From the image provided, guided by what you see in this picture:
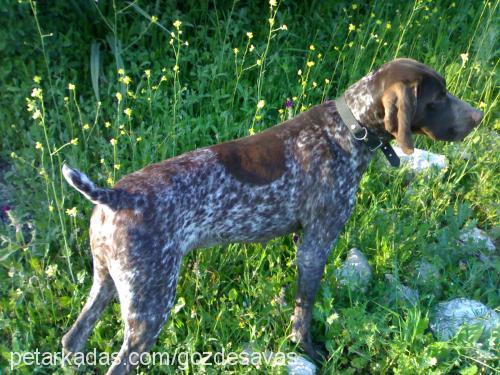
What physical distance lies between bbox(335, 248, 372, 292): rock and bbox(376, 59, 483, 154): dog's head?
1006mm

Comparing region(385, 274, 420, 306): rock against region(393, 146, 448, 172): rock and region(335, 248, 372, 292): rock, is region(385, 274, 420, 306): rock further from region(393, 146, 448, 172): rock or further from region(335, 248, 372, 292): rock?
region(393, 146, 448, 172): rock

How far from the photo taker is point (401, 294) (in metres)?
3.91

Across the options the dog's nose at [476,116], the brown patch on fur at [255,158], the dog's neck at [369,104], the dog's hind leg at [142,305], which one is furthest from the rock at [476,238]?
the dog's hind leg at [142,305]

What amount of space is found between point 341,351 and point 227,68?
289cm

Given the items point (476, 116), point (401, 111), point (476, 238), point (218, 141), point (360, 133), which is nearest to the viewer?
point (401, 111)

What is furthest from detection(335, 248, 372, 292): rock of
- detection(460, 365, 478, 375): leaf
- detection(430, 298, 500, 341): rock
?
detection(460, 365, 478, 375): leaf

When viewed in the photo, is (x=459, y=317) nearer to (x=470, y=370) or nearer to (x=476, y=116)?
(x=470, y=370)

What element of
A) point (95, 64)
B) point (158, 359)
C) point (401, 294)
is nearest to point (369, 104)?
point (401, 294)

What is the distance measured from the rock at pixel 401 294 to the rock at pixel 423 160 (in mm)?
1284

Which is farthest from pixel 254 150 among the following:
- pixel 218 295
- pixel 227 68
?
pixel 227 68

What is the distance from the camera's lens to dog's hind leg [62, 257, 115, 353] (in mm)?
3277

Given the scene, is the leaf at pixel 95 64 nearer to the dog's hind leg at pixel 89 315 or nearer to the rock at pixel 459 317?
the dog's hind leg at pixel 89 315

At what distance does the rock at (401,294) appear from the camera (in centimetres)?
388

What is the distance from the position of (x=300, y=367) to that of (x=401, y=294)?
0.94 m
